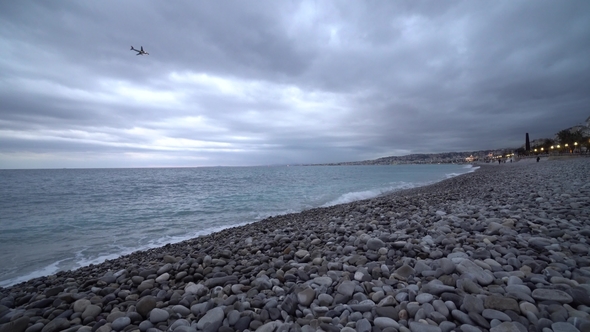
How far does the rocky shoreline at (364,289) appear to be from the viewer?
231 cm

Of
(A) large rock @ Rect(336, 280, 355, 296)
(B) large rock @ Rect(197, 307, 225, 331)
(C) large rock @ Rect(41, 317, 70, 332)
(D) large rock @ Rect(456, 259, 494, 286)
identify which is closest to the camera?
A: (B) large rock @ Rect(197, 307, 225, 331)

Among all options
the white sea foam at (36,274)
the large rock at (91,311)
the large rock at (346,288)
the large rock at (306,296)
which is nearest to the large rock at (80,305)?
the large rock at (91,311)

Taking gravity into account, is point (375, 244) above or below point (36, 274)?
above

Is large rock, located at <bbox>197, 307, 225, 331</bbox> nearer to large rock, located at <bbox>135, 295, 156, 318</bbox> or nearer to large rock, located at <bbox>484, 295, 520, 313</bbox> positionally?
large rock, located at <bbox>135, 295, 156, 318</bbox>

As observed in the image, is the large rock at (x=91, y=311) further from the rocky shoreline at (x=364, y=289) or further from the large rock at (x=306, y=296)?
the large rock at (x=306, y=296)

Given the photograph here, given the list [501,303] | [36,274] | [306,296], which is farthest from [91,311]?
[36,274]

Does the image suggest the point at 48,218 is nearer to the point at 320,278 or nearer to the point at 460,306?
the point at 320,278

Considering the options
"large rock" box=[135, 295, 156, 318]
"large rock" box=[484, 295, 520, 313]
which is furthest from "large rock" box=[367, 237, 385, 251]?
"large rock" box=[135, 295, 156, 318]

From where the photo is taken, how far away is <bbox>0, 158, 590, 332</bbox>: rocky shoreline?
91.0 inches

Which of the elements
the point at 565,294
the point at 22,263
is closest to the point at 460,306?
the point at 565,294

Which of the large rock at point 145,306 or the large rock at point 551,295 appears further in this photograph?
the large rock at point 145,306

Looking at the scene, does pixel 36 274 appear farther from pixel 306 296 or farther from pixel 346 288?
pixel 346 288

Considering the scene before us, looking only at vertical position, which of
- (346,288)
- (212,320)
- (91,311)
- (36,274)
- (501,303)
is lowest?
(36,274)

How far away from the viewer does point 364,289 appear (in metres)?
2.98
